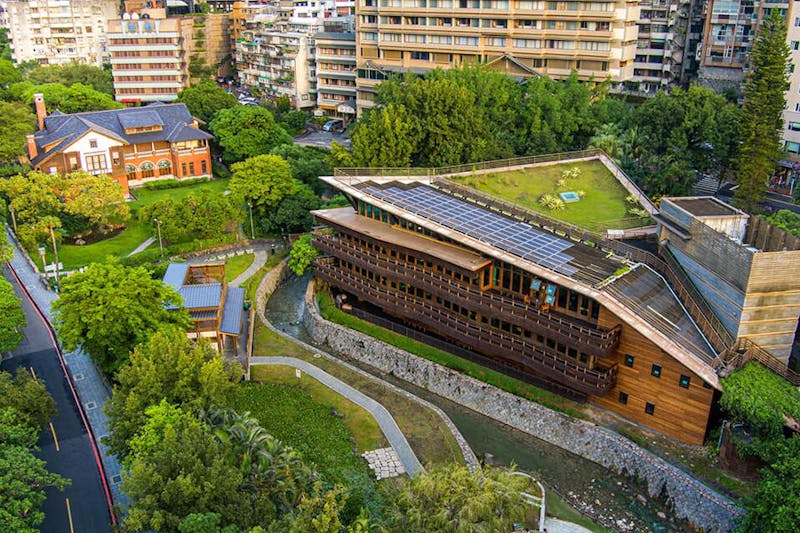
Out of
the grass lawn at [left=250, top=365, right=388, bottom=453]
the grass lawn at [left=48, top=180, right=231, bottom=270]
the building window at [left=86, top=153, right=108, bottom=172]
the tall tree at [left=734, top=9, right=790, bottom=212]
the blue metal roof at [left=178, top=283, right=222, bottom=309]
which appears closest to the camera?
the grass lawn at [left=250, top=365, right=388, bottom=453]

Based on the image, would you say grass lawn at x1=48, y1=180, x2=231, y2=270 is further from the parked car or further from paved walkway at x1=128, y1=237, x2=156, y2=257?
→ the parked car

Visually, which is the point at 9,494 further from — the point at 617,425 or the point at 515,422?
the point at 617,425

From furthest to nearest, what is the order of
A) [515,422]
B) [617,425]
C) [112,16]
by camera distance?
[112,16]
[515,422]
[617,425]

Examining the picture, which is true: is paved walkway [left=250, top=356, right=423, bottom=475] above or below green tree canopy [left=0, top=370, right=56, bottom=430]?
below

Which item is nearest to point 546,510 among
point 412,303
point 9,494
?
point 412,303

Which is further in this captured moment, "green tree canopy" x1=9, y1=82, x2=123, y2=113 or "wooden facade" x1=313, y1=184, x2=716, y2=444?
"green tree canopy" x1=9, y1=82, x2=123, y2=113

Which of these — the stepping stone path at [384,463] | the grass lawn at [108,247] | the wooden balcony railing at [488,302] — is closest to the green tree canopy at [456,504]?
the stepping stone path at [384,463]

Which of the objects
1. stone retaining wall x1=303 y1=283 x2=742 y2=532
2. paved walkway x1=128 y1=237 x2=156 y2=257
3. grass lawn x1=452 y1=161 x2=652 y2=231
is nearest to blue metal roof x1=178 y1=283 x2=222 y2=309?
stone retaining wall x1=303 y1=283 x2=742 y2=532
